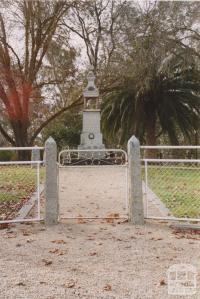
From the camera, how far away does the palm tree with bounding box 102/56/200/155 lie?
2684 centimetres

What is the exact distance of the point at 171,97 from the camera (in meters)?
27.4

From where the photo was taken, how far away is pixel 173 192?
11.5 metres

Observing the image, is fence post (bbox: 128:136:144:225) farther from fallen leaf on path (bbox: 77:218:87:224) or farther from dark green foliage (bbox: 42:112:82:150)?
dark green foliage (bbox: 42:112:82:150)

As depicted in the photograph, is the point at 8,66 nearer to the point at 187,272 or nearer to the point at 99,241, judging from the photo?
the point at 99,241

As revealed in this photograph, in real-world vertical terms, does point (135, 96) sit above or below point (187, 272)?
above

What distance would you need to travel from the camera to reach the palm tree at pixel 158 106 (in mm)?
26844

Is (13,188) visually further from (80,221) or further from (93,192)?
(80,221)

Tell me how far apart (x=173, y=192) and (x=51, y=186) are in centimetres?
462

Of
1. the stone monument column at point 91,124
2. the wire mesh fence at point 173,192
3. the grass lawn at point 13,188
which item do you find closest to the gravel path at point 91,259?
the wire mesh fence at point 173,192

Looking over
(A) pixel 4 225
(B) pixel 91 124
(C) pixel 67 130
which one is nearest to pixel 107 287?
(A) pixel 4 225

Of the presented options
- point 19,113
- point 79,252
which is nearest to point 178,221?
point 79,252

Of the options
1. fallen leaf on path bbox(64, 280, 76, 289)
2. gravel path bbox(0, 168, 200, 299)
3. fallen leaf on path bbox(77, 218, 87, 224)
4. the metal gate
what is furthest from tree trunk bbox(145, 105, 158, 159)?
fallen leaf on path bbox(64, 280, 76, 289)

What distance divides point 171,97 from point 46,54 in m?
8.08

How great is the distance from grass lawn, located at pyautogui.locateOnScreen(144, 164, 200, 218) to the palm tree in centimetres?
1265
